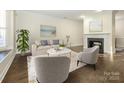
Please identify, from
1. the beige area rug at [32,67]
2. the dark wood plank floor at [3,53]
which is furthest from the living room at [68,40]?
the dark wood plank floor at [3,53]

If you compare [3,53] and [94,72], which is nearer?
[94,72]

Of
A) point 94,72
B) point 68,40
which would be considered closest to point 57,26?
point 68,40

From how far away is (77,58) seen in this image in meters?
2.31

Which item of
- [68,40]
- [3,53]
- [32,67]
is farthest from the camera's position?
[3,53]

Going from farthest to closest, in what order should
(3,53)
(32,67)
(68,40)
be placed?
(3,53) → (68,40) → (32,67)

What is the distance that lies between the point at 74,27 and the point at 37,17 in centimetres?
71

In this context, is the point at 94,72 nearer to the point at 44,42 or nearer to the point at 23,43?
the point at 44,42

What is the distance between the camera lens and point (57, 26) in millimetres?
2049

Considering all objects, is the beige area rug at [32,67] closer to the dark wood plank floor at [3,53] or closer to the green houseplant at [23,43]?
the green houseplant at [23,43]

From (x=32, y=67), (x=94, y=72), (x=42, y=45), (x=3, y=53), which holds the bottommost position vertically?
(x=94, y=72)

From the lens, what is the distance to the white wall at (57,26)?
191 cm

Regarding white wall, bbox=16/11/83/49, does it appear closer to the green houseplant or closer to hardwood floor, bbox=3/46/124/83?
the green houseplant
